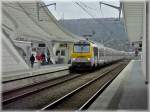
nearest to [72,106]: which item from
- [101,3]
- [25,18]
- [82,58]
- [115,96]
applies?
[115,96]

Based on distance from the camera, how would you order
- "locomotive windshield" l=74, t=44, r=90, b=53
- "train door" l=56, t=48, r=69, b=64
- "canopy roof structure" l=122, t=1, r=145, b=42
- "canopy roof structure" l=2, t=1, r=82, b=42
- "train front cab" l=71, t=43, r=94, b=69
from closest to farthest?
1. "canopy roof structure" l=122, t=1, r=145, b=42
2. "train front cab" l=71, t=43, r=94, b=69
3. "locomotive windshield" l=74, t=44, r=90, b=53
4. "canopy roof structure" l=2, t=1, r=82, b=42
5. "train door" l=56, t=48, r=69, b=64

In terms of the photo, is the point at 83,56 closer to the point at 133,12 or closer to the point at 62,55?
the point at 133,12

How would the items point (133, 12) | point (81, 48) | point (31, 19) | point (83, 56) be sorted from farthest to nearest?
1. point (31, 19)
2. point (81, 48)
3. point (83, 56)
4. point (133, 12)

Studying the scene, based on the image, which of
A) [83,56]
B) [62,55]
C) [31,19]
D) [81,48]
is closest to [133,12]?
[83,56]

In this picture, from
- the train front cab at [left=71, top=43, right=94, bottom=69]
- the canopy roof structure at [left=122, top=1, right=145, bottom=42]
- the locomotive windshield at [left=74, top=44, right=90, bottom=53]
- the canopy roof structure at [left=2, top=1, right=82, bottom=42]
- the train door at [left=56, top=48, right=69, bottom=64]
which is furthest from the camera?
the train door at [left=56, top=48, right=69, bottom=64]

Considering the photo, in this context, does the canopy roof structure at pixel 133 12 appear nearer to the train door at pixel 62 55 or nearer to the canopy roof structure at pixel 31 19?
the canopy roof structure at pixel 31 19

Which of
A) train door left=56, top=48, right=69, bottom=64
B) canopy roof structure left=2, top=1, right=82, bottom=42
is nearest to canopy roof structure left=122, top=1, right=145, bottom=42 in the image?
canopy roof structure left=2, top=1, right=82, bottom=42

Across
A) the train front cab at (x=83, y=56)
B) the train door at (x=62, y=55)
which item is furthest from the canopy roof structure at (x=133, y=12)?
the train door at (x=62, y=55)

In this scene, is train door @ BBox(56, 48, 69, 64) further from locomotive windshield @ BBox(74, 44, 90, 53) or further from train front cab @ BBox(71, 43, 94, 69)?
train front cab @ BBox(71, 43, 94, 69)

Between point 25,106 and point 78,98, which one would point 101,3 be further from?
point 25,106

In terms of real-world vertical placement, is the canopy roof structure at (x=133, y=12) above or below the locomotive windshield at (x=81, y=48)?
above

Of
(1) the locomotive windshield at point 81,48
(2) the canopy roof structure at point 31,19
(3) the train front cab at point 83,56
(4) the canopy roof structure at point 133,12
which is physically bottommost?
(3) the train front cab at point 83,56

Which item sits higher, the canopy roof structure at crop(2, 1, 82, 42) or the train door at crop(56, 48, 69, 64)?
the canopy roof structure at crop(2, 1, 82, 42)

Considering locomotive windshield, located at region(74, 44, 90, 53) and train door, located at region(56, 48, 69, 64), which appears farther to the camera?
train door, located at region(56, 48, 69, 64)
